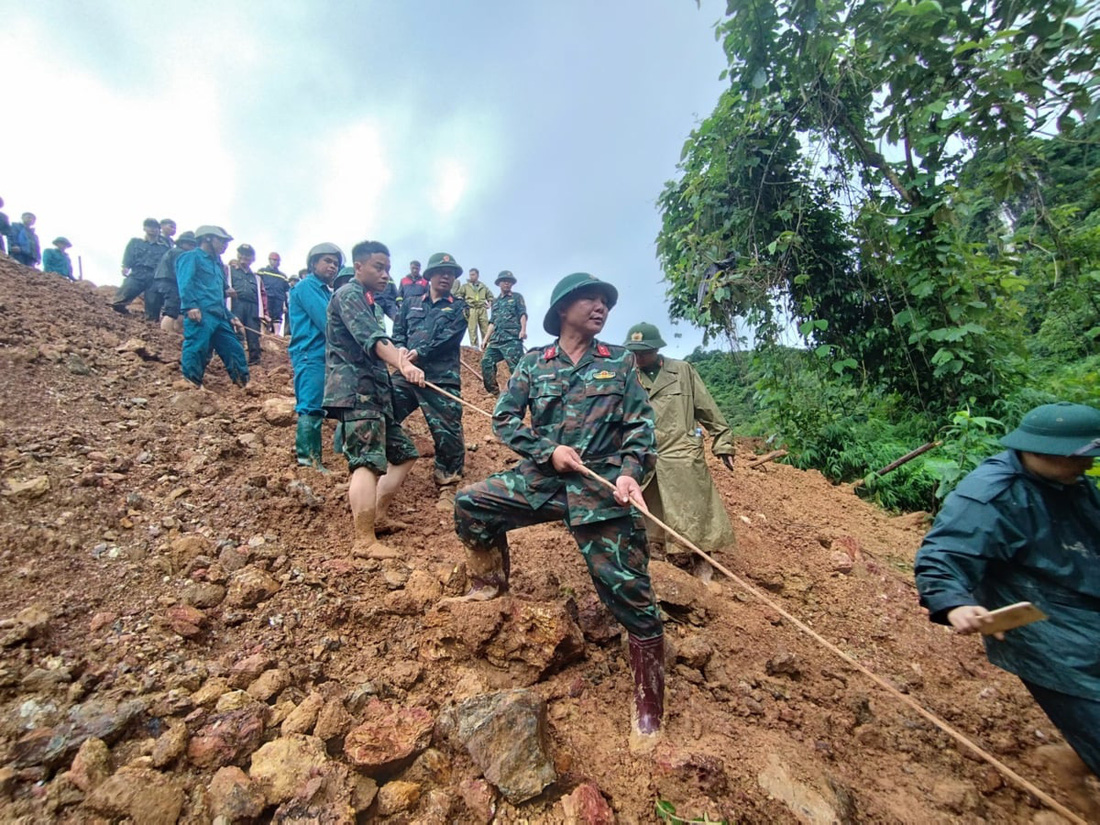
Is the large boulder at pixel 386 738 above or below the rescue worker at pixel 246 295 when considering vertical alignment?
below

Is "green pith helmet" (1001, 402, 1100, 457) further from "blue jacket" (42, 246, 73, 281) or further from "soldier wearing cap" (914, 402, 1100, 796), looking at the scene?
"blue jacket" (42, 246, 73, 281)

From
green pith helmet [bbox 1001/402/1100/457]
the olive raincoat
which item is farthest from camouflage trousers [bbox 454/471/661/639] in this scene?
the olive raincoat

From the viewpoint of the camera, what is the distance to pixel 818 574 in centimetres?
418

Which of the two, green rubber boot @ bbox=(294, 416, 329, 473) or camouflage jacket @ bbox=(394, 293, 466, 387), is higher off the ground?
camouflage jacket @ bbox=(394, 293, 466, 387)

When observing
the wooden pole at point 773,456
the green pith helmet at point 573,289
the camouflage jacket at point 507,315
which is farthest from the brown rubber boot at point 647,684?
the camouflage jacket at point 507,315

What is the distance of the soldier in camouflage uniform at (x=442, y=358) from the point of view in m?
4.39

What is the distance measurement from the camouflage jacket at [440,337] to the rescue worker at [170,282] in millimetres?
3694

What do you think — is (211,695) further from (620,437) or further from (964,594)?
(964,594)

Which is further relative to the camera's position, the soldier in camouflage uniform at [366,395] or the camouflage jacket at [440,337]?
the camouflage jacket at [440,337]

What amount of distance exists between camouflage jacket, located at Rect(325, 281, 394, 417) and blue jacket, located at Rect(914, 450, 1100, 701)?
303 cm

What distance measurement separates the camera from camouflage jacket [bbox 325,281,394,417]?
336 cm

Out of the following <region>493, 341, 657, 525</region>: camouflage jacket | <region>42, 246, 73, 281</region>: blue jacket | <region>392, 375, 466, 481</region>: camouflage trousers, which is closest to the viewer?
<region>493, 341, 657, 525</region>: camouflage jacket

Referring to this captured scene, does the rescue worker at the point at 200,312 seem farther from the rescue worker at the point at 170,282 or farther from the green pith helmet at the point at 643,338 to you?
the green pith helmet at the point at 643,338

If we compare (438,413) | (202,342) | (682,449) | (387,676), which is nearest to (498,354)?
(202,342)
